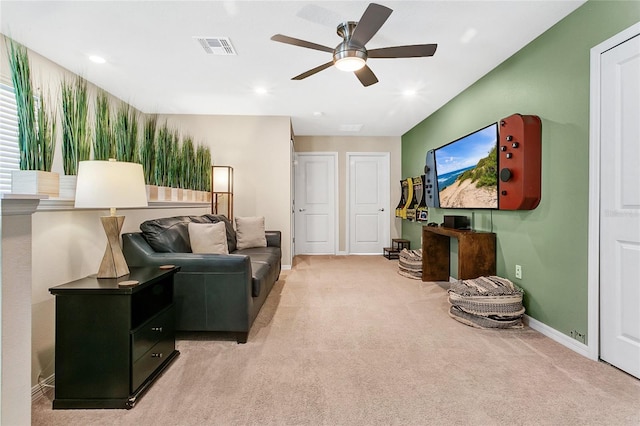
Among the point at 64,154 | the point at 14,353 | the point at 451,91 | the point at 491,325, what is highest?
the point at 451,91

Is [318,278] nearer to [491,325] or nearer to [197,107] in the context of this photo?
[491,325]

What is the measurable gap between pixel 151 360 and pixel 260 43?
101 inches

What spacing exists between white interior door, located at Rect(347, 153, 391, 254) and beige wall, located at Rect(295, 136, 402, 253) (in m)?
0.11

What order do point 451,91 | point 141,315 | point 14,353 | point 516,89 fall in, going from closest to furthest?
point 14,353
point 141,315
point 516,89
point 451,91

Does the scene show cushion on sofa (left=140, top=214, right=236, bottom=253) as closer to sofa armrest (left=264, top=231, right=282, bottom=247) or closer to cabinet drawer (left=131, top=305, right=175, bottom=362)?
cabinet drawer (left=131, top=305, right=175, bottom=362)

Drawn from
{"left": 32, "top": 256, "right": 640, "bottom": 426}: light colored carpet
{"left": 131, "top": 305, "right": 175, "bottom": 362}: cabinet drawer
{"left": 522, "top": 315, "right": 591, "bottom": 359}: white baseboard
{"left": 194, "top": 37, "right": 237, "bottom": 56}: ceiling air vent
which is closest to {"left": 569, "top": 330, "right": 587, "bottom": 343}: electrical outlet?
{"left": 522, "top": 315, "right": 591, "bottom": 359}: white baseboard

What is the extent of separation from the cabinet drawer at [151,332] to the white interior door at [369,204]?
4.87 m

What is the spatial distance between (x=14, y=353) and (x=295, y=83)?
3383 millimetres

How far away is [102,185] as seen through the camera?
5.83ft

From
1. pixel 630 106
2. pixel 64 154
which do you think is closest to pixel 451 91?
pixel 630 106

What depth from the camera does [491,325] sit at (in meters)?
2.67

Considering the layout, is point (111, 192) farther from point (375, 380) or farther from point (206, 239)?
point (375, 380)

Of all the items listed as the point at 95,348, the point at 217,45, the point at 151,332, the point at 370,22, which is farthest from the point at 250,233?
the point at 370,22

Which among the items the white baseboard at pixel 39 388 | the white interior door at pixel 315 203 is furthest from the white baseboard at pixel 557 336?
the white interior door at pixel 315 203
